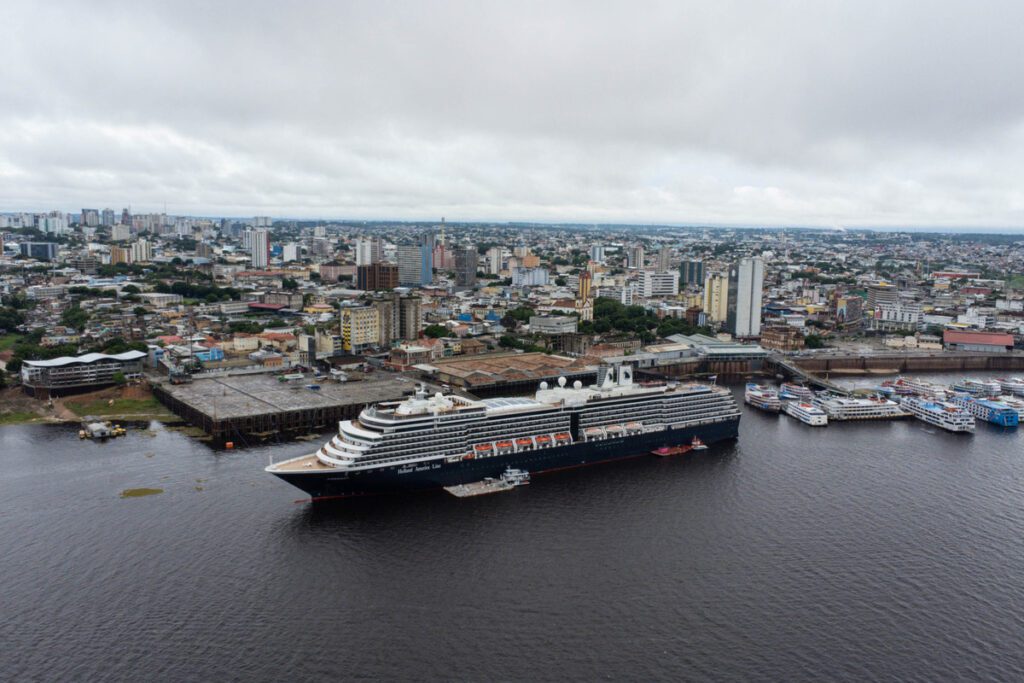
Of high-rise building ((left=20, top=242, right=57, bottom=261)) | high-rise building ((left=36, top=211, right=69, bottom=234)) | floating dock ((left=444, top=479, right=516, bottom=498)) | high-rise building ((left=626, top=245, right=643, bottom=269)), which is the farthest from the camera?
high-rise building ((left=36, top=211, right=69, bottom=234))

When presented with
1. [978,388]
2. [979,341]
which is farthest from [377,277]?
[978,388]

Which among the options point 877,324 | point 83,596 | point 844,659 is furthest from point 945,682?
point 877,324

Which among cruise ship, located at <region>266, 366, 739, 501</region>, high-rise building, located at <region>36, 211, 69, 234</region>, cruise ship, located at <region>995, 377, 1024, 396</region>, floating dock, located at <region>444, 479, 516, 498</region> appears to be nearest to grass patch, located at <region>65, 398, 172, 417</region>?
cruise ship, located at <region>266, 366, 739, 501</region>

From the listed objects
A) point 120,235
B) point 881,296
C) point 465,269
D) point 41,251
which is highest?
point 120,235

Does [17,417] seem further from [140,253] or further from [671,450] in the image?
[140,253]

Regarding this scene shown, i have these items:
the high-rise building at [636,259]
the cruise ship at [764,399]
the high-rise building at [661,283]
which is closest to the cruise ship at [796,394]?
the cruise ship at [764,399]

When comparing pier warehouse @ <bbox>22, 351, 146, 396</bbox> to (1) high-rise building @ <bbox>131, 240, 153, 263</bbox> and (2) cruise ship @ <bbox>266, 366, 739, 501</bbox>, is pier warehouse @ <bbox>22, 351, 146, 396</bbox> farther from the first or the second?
(1) high-rise building @ <bbox>131, 240, 153, 263</bbox>

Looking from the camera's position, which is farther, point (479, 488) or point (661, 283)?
point (661, 283)

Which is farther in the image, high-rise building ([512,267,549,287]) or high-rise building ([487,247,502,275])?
high-rise building ([487,247,502,275])

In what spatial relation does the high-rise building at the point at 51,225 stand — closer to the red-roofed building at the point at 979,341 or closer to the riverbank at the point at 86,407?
the riverbank at the point at 86,407
